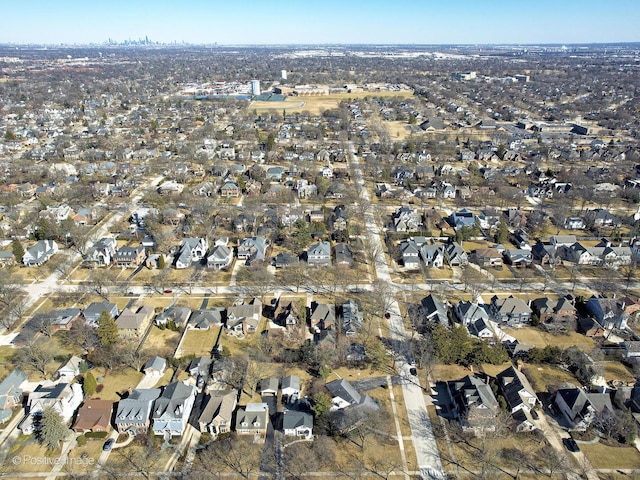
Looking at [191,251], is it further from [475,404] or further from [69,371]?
[475,404]

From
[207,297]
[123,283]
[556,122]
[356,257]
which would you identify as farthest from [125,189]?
[556,122]

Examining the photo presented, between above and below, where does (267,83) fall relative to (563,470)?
above

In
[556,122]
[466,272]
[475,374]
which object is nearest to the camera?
[475,374]

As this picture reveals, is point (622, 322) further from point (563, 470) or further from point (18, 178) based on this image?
point (18, 178)

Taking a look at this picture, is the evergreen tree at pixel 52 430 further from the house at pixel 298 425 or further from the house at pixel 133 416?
the house at pixel 298 425

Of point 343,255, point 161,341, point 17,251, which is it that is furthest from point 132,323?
point 343,255

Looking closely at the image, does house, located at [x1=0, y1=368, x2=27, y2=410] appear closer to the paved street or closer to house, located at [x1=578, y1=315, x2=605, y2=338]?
the paved street
